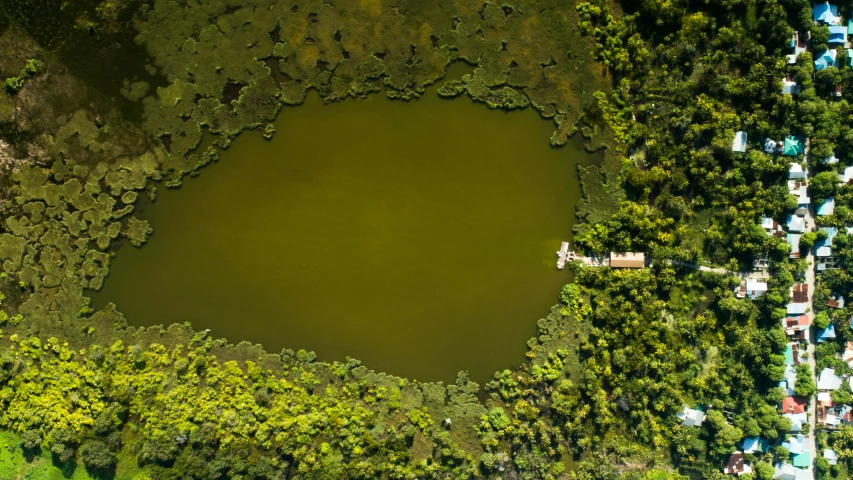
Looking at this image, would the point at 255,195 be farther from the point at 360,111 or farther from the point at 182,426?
the point at 182,426

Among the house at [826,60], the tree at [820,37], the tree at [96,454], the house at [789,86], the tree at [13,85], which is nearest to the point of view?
the tree at [96,454]

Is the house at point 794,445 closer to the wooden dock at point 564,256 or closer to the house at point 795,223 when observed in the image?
the house at point 795,223

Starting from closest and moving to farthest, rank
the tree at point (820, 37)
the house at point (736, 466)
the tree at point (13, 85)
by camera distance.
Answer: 1. the tree at point (13, 85)
2. the tree at point (820, 37)
3. the house at point (736, 466)

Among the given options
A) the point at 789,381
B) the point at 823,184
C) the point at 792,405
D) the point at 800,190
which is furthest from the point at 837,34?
the point at 792,405

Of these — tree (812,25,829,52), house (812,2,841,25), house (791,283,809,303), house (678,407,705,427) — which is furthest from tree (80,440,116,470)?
house (812,2,841,25)

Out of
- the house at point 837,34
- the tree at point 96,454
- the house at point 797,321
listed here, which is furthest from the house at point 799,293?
the tree at point 96,454

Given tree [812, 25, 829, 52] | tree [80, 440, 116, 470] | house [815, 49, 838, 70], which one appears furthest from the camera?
house [815, 49, 838, 70]

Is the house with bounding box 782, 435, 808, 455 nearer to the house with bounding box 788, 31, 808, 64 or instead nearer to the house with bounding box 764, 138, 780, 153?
the house with bounding box 764, 138, 780, 153
